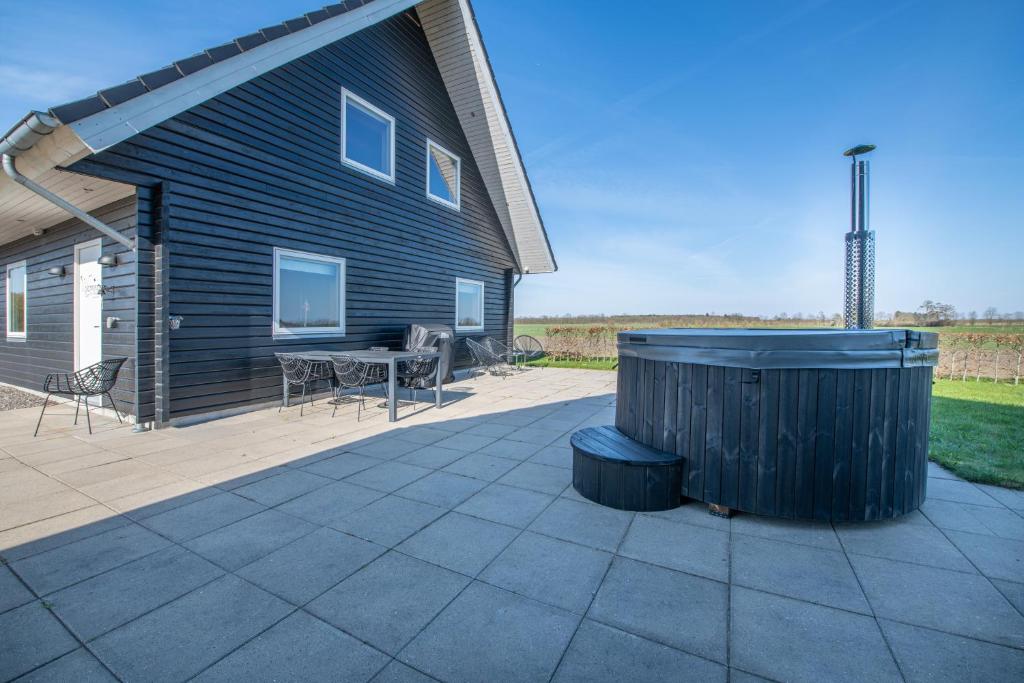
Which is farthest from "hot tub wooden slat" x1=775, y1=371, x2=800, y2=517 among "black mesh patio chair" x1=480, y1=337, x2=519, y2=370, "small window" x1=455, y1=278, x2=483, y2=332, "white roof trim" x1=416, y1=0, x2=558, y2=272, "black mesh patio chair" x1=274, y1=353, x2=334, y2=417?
"white roof trim" x1=416, y1=0, x2=558, y2=272

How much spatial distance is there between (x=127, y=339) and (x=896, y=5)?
10.6m

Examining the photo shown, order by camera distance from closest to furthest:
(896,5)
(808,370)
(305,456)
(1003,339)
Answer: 1. (808,370)
2. (305,456)
3. (896,5)
4. (1003,339)

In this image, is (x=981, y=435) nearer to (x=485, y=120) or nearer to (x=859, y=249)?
(x=859, y=249)

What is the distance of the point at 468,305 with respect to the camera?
33.5 ft

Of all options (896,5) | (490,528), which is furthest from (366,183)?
(896,5)

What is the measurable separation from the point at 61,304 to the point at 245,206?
3.49m

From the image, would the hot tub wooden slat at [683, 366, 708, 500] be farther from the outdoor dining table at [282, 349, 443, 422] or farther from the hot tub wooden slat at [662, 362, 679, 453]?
the outdoor dining table at [282, 349, 443, 422]

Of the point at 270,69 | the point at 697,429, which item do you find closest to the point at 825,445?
the point at 697,429

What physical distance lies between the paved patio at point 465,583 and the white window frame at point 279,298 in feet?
8.64

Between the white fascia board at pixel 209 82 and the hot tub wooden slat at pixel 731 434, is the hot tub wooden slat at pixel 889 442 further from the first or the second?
the white fascia board at pixel 209 82

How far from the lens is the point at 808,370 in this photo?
2.36 meters

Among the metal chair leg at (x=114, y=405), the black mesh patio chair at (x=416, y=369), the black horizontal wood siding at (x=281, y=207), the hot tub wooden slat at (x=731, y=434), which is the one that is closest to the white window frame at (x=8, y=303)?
the metal chair leg at (x=114, y=405)

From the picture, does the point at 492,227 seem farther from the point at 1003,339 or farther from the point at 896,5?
the point at 1003,339

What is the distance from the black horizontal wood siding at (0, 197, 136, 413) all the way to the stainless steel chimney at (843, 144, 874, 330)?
22.6 feet
